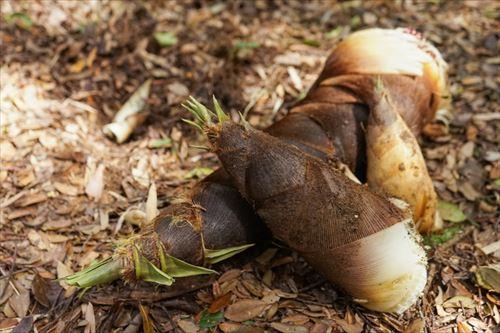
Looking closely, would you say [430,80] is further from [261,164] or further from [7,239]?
[7,239]

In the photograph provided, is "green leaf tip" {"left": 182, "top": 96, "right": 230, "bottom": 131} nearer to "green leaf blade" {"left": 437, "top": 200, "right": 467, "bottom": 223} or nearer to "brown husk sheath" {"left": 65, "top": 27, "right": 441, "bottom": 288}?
"brown husk sheath" {"left": 65, "top": 27, "right": 441, "bottom": 288}

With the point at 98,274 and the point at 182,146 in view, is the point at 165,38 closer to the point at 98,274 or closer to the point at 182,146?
the point at 182,146

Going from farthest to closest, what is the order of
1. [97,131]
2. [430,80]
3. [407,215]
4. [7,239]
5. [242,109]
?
1. [242,109]
2. [97,131]
3. [430,80]
4. [7,239]
5. [407,215]

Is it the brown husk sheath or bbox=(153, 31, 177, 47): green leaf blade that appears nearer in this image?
the brown husk sheath

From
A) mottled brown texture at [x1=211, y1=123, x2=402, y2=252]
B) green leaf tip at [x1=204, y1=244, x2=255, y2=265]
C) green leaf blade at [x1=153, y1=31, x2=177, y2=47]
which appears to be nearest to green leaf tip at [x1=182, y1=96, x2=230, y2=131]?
mottled brown texture at [x1=211, y1=123, x2=402, y2=252]

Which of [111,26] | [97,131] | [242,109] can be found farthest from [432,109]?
[111,26]

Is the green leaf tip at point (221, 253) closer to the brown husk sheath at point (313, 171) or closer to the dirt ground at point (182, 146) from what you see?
the brown husk sheath at point (313, 171)
